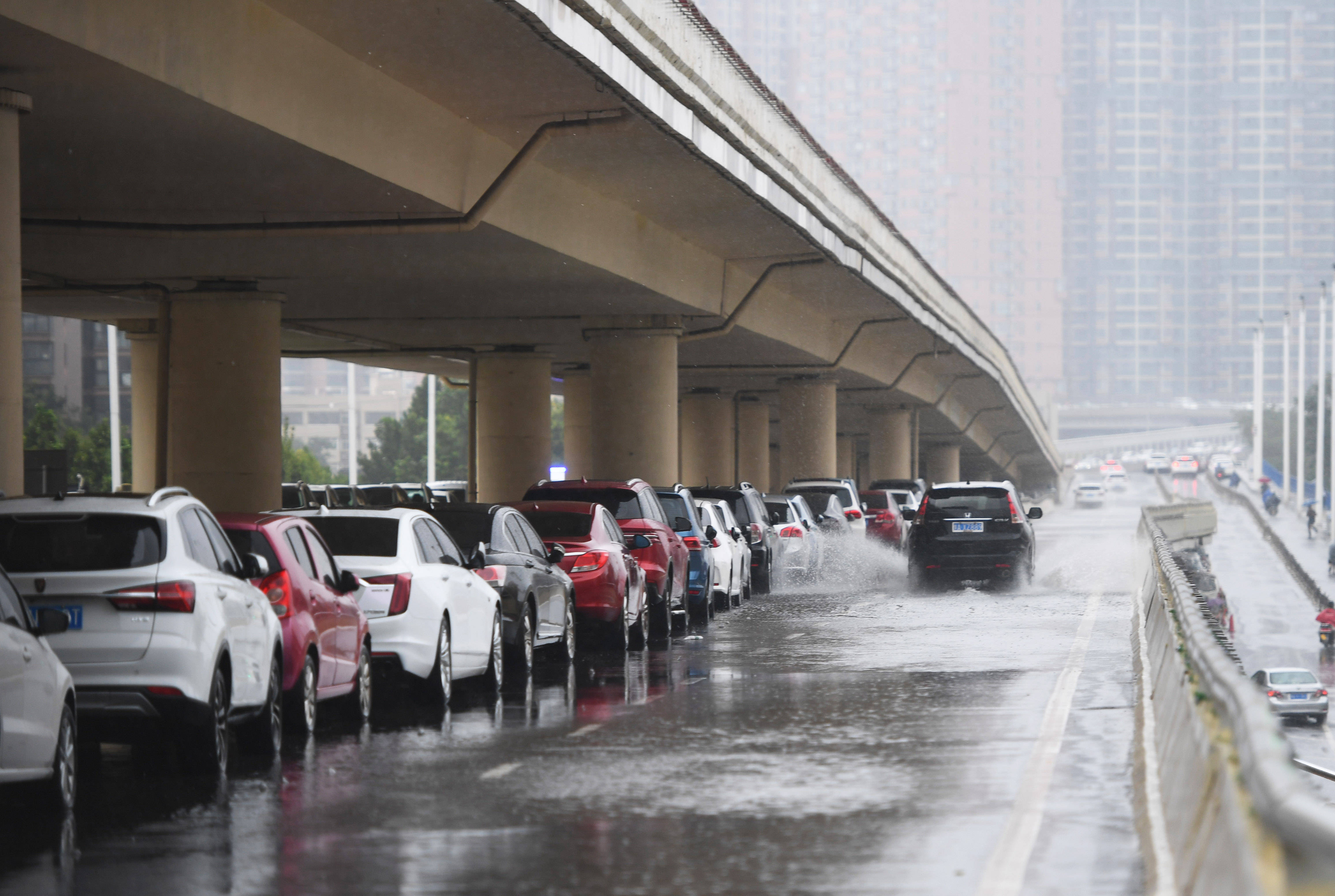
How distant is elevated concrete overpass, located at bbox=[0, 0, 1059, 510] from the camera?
15938mm

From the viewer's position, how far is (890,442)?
71.9 metres

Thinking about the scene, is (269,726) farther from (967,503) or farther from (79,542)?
(967,503)

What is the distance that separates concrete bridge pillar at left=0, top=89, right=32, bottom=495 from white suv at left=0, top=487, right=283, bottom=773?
12.2ft

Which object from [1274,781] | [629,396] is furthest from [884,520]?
[1274,781]

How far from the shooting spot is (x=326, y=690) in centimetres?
1306

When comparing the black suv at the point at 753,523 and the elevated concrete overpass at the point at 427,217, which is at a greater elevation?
the elevated concrete overpass at the point at 427,217

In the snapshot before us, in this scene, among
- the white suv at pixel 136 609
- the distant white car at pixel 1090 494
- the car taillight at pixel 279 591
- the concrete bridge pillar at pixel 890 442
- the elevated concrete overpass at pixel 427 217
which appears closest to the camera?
the white suv at pixel 136 609

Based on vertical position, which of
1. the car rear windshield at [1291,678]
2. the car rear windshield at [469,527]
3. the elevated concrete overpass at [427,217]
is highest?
the elevated concrete overpass at [427,217]

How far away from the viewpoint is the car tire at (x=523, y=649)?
54.8ft

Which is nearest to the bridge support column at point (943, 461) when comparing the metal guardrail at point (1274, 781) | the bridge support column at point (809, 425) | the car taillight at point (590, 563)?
the bridge support column at point (809, 425)

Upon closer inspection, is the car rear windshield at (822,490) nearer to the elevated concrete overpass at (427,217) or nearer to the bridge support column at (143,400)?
the elevated concrete overpass at (427,217)

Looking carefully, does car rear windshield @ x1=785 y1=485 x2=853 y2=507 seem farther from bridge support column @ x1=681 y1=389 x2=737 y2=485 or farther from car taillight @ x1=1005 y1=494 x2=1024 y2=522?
bridge support column @ x1=681 y1=389 x2=737 y2=485

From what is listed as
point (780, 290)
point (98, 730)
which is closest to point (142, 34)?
point (98, 730)

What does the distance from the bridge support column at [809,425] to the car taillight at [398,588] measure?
129 ft
